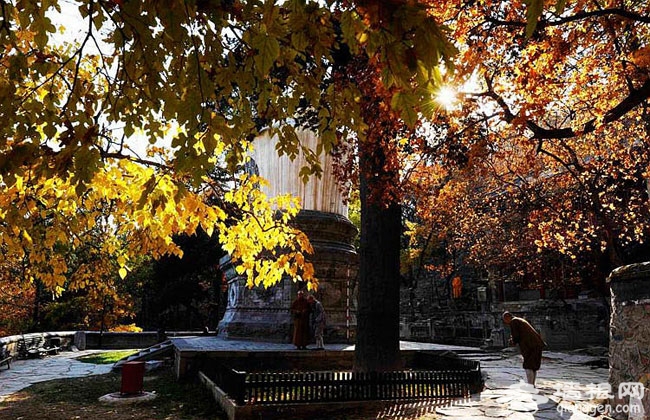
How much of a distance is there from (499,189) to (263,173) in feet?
40.7

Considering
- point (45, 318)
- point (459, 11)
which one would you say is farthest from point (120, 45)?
point (45, 318)

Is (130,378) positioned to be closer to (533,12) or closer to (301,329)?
(301,329)

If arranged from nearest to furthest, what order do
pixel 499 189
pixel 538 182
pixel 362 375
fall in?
pixel 362 375 < pixel 538 182 < pixel 499 189

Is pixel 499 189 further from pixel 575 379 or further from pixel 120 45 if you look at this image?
pixel 120 45

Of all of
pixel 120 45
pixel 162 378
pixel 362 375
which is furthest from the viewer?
pixel 162 378

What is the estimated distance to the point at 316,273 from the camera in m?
14.7

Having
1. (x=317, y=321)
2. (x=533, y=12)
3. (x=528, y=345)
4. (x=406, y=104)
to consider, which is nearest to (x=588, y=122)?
(x=528, y=345)

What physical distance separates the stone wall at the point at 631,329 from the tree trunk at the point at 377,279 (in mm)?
Answer: 3758

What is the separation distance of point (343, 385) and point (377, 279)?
2.44 metres

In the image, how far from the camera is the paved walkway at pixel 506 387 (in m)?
7.13

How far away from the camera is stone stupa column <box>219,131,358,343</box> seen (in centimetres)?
1468

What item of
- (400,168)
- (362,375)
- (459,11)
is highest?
(459,11)

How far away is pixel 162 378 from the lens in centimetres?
1191

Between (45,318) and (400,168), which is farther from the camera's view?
(45,318)
